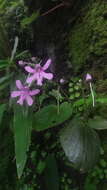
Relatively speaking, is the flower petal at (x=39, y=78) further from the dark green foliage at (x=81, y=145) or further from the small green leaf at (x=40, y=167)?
the small green leaf at (x=40, y=167)

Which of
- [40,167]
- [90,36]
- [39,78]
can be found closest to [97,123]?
[39,78]

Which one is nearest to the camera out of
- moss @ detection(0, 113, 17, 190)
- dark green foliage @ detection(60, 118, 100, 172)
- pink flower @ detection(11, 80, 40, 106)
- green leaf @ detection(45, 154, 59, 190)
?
dark green foliage @ detection(60, 118, 100, 172)

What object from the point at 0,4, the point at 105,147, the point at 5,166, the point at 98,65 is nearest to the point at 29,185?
the point at 5,166

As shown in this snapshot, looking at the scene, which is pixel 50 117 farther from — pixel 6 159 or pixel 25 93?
pixel 6 159

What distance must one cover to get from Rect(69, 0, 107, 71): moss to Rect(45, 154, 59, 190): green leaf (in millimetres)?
467

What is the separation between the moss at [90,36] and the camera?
106 centimetres

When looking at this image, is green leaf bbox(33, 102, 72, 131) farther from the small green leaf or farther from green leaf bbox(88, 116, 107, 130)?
the small green leaf

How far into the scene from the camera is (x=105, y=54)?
41.1 inches

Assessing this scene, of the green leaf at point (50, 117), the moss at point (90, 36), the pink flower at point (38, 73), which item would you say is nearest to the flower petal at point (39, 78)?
the pink flower at point (38, 73)

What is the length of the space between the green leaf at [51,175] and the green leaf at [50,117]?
0.23m

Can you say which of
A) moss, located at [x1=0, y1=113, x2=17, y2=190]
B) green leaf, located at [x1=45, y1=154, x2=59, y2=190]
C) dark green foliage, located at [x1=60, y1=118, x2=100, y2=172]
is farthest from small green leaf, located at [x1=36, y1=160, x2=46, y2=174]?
dark green foliage, located at [x1=60, y1=118, x2=100, y2=172]

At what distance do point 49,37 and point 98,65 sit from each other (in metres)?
0.43

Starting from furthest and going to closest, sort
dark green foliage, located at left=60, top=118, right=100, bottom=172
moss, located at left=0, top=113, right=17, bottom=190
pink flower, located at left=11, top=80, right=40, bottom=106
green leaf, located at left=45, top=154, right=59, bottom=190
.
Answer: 1. moss, located at left=0, top=113, right=17, bottom=190
2. green leaf, located at left=45, top=154, right=59, bottom=190
3. pink flower, located at left=11, top=80, right=40, bottom=106
4. dark green foliage, located at left=60, top=118, right=100, bottom=172

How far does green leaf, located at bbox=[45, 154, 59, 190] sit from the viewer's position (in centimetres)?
98
